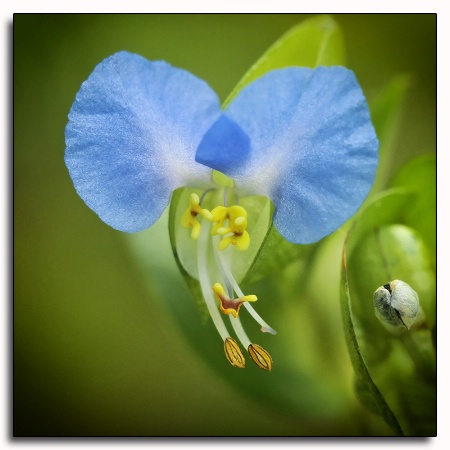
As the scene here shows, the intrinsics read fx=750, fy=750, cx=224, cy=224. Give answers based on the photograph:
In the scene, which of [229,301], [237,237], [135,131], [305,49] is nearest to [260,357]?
[229,301]

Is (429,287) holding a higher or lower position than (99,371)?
higher

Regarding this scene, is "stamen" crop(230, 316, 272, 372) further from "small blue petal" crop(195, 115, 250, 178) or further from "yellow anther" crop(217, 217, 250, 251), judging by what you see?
"small blue petal" crop(195, 115, 250, 178)

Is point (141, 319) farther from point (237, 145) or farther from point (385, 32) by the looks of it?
point (385, 32)

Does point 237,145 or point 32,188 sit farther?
point 32,188

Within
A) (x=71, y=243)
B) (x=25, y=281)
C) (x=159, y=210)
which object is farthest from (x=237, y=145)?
(x=25, y=281)

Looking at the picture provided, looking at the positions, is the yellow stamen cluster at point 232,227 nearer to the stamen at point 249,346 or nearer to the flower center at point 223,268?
the flower center at point 223,268

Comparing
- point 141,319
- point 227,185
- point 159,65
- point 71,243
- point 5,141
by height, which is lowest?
point 141,319
